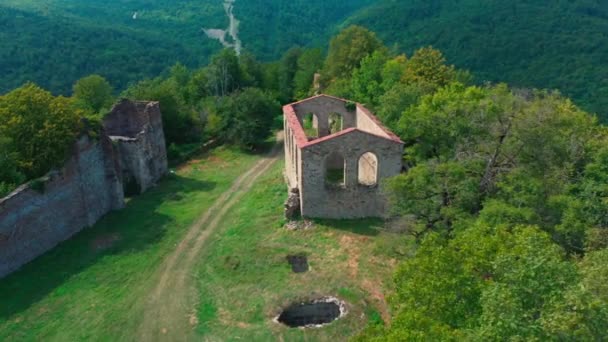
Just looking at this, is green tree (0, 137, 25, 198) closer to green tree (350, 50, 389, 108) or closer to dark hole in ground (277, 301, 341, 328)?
dark hole in ground (277, 301, 341, 328)

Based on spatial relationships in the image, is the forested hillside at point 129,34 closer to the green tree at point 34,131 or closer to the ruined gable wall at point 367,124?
the green tree at point 34,131

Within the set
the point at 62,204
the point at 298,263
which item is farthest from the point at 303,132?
the point at 62,204

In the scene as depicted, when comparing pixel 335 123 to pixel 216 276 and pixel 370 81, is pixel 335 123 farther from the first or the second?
pixel 216 276

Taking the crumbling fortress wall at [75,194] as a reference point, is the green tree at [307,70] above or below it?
above

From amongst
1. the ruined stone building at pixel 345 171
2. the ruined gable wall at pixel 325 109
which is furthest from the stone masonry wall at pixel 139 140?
the ruined stone building at pixel 345 171

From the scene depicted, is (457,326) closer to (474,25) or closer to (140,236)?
(140,236)
